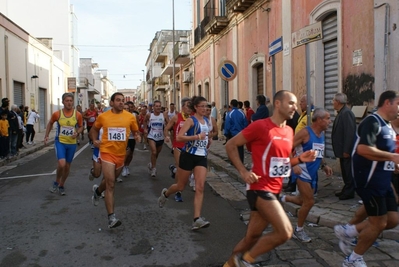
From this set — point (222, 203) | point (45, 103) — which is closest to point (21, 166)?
point (222, 203)

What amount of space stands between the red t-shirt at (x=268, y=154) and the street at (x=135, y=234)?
1.11 metres

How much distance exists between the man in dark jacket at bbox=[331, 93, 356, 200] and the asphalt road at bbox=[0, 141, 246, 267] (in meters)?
1.76

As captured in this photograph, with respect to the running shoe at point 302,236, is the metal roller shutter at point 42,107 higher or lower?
higher

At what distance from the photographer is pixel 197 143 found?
6102 mm

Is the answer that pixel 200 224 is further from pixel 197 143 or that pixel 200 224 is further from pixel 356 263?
pixel 356 263

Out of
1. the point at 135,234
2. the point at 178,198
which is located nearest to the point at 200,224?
the point at 135,234

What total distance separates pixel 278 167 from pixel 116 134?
2933mm

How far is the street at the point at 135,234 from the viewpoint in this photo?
457 centimetres

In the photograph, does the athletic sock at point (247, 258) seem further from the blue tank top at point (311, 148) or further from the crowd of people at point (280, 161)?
the blue tank top at point (311, 148)

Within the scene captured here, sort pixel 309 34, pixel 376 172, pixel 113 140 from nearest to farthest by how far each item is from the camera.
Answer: pixel 376 172, pixel 113 140, pixel 309 34

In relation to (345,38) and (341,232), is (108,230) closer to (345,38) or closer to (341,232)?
(341,232)

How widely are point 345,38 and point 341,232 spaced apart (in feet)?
20.1

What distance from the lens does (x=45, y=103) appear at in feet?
106

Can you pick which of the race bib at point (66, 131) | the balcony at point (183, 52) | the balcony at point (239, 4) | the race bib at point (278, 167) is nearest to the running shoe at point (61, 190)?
the race bib at point (66, 131)
